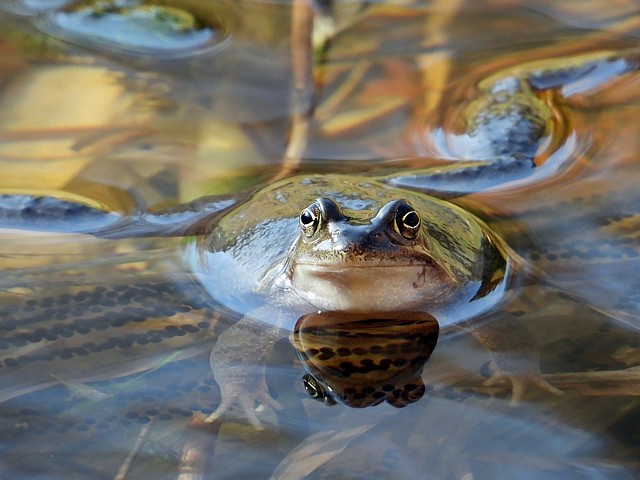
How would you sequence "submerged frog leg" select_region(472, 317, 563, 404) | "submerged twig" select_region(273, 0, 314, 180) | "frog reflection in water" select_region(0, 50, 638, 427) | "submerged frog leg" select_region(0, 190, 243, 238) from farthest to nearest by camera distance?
"submerged twig" select_region(273, 0, 314, 180), "submerged frog leg" select_region(0, 190, 243, 238), "frog reflection in water" select_region(0, 50, 638, 427), "submerged frog leg" select_region(472, 317, 563, 404)

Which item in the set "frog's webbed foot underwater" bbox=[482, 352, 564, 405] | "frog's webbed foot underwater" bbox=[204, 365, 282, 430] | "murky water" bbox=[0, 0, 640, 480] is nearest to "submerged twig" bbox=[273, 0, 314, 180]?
"murky water" bbox=[0, 0, 640, 480]

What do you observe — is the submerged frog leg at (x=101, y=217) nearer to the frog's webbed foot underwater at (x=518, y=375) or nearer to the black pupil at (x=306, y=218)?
the black pupil at (x=306, y=218)

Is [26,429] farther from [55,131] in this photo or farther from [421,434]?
[55,131]

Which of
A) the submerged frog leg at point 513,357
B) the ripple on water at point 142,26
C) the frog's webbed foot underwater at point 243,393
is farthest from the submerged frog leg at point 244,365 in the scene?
the ripple on water at point 142,26

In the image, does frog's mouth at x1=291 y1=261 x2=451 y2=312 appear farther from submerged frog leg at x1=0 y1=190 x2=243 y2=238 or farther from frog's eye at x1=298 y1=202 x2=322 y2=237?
submerged frog leg at x1=0 y1=190 x2=243 y2=238

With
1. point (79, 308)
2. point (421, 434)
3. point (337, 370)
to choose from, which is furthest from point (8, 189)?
point (421, 434)

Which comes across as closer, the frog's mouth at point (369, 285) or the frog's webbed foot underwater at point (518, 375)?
the frog's webbed foot underwater at point (518, 375)
